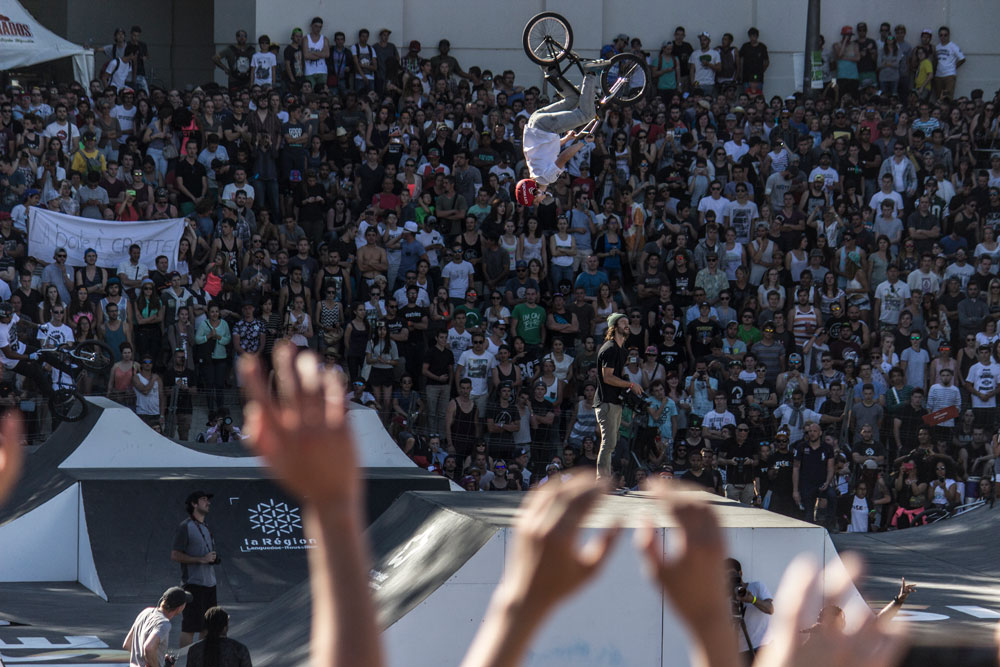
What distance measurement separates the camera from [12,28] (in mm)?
20438

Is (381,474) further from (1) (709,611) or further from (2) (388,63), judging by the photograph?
(1) (709,611)

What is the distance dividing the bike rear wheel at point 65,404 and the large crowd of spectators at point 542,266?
0.82 m

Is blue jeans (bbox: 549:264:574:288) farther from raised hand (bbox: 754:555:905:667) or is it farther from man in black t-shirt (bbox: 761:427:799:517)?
raised hand (bbox: 754:555:905:667)

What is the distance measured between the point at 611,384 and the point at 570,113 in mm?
2294

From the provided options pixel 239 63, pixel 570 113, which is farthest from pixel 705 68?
pixel 570 113

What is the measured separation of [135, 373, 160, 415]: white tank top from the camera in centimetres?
1452

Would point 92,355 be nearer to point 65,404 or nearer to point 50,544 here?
point 65,404

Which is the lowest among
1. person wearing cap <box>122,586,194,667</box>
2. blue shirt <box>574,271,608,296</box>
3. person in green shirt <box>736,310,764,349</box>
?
person wearing cap <box>122,586,194,667</box>

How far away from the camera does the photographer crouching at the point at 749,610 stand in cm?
774

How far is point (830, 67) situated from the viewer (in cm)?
2388

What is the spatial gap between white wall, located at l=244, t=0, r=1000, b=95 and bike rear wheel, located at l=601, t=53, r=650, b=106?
12904mm

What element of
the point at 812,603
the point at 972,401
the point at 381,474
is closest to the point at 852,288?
the point at 972,401

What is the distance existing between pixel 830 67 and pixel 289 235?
11.7 meters

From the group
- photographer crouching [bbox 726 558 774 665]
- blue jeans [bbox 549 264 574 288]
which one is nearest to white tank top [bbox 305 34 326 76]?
blue jeans [bbox 549 264 574 288]
